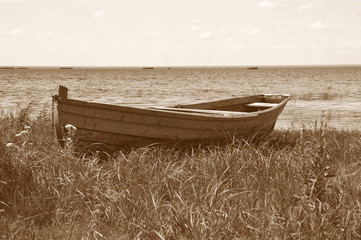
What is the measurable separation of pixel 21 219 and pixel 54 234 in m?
0.65

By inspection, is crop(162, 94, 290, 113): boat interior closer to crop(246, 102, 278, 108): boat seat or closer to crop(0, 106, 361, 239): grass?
crop(246, 102, 278, 108): boat seat

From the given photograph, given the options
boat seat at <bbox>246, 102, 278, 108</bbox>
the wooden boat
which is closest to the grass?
the wooden boat

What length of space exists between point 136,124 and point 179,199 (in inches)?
109

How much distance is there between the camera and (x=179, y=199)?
5.02 meters

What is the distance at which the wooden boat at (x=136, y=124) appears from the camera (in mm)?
6930

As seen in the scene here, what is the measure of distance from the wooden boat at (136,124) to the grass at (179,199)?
0.77 meters

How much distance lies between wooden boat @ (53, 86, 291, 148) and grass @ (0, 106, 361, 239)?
77cm

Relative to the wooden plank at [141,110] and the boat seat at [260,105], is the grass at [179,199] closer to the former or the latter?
the wooden plank at [141,110]

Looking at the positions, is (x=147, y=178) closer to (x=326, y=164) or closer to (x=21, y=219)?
(x=21, y=219)

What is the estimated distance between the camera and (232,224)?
4.07 meters

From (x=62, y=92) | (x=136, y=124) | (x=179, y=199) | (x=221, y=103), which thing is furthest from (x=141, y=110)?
(x=221, y=103)

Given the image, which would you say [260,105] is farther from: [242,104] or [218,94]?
[218,94]

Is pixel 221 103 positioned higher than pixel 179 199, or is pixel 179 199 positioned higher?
pixel 221 103

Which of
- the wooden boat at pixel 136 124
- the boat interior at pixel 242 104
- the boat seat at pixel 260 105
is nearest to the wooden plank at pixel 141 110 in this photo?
the wooden boat at pixel 136 124
